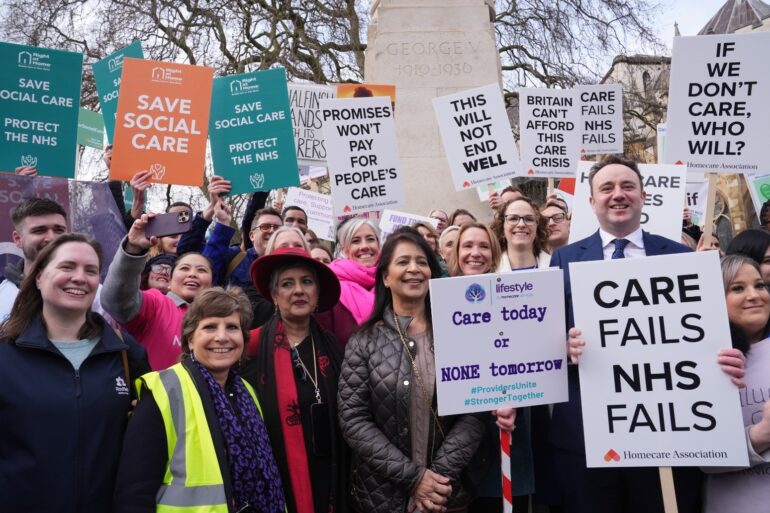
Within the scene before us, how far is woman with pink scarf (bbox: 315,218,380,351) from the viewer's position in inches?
155

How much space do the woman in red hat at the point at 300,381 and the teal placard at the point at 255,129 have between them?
219 cm

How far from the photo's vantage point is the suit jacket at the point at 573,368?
3.30 m

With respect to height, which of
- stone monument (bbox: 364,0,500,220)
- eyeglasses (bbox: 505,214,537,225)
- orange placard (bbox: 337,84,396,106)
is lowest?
eyeglasses (bbox: 505,214,537,225)

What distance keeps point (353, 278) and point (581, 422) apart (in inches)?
67.5

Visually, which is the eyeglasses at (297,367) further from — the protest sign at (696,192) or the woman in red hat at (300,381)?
the protest sign at (696,192)

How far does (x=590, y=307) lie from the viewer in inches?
122

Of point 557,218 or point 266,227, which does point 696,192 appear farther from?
point 266,227

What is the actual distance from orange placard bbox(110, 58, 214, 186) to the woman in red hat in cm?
168

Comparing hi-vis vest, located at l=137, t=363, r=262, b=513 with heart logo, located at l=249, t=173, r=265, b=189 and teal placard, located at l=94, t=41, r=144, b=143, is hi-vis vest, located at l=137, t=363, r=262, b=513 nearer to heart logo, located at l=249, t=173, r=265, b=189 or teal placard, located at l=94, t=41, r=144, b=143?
heart logo, located at l=249, t=173, r=265, b=189

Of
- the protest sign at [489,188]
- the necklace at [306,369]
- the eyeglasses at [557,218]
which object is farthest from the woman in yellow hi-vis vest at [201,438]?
the protest sign at [489,188]

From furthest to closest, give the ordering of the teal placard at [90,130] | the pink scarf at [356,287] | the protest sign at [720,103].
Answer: the teal placard at [90,130] → the protest sign at [720,103] → the pink scarf at [356,287]

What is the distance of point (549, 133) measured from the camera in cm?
783

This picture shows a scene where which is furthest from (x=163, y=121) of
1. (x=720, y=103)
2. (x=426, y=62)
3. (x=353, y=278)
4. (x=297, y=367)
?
(x=426, y=62)

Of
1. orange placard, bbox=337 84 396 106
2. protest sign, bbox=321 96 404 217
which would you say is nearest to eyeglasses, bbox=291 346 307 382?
protest sign, bbox=321 96 404 217
